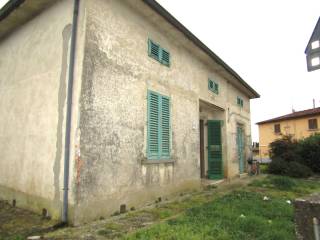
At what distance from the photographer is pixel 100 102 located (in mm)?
4734

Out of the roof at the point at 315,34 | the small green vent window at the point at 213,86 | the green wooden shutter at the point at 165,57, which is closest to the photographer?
the roof at the point at 315,34

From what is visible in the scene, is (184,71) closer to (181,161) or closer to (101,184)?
(181,161)

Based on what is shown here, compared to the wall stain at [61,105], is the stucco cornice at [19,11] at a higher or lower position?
higher

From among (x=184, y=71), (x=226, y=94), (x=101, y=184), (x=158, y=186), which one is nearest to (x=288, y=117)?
(x=226, y=94)

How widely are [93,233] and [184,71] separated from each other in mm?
5361

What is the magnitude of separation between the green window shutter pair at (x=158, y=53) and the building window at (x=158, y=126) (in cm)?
96

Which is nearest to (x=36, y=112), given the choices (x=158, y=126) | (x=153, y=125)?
(x=153, y=125)

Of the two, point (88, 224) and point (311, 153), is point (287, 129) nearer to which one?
point (311, 153)

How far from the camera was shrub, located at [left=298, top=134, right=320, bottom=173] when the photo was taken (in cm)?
1345

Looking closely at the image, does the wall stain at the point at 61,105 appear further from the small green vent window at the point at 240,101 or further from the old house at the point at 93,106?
the small green vent window at the point at 240,101

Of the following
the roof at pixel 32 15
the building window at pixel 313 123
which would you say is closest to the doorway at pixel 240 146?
the roof at pixel 32 15

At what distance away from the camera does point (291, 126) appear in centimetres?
2783

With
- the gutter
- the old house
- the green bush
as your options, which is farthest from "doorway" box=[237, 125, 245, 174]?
the old house

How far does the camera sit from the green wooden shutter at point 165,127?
6.36 metres
